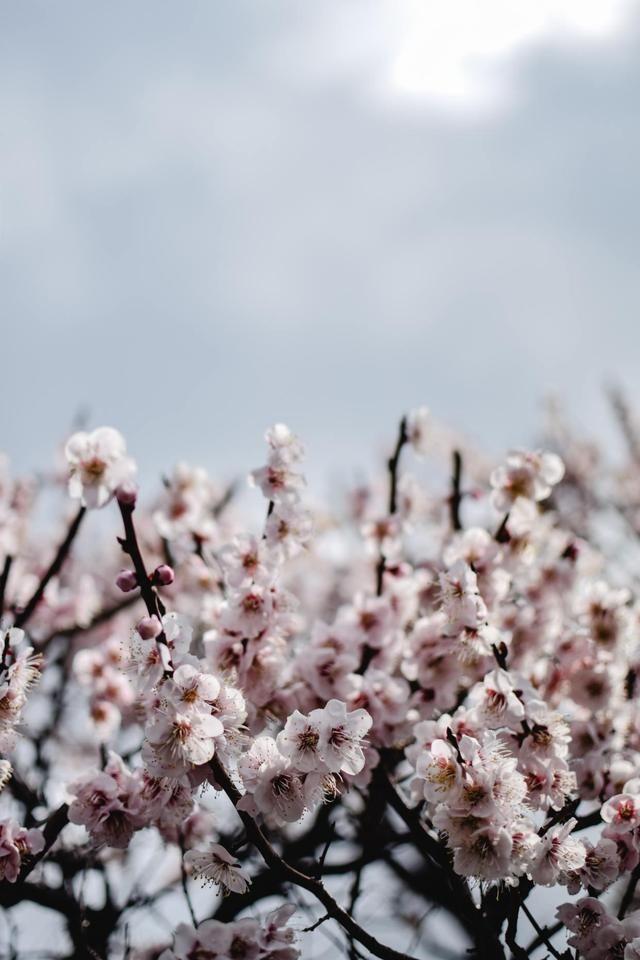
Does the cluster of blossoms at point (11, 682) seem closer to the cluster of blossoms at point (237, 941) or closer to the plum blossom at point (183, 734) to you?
the plum blossom at point (183, 734)

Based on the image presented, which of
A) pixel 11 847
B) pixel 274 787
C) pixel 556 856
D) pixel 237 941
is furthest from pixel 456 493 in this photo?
pixel 11 847

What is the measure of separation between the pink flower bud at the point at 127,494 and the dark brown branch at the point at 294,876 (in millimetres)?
803

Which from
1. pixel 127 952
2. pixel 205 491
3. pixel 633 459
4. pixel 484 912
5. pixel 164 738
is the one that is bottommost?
pixel 484 912

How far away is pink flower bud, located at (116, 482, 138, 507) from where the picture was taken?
2277 mm

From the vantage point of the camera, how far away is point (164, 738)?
7.14 feet

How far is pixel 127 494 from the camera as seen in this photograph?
229 cm

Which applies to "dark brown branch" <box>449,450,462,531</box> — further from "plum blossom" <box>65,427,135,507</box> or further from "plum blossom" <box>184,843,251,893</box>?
"plum blossom" <box>184,843,251,893</box>

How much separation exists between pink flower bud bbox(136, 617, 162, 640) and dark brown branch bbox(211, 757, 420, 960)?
1.34 ft

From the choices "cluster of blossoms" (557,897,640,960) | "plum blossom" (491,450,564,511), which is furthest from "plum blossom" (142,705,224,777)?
"plum blossom" (491,450,564,511)

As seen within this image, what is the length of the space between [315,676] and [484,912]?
1179 mm

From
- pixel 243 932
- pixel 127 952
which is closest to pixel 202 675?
pixel 243 932

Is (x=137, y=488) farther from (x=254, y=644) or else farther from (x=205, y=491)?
(x=205, y=491)

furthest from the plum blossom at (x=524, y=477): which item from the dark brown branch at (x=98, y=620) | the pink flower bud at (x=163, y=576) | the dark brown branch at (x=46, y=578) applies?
the dark brown branch at (x=98, y=620)

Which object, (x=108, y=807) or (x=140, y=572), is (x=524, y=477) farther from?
(x=108, y=807)
